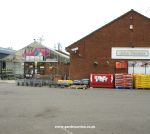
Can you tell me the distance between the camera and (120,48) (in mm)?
40969

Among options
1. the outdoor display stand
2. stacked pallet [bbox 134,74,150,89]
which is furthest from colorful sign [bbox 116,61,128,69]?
stacked pallet [bbox 134,74,150,89]

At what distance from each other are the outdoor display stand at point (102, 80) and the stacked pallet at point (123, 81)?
1.89 feet

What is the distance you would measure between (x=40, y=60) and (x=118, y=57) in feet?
51.8

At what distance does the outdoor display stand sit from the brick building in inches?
118

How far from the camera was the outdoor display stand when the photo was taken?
37.7 m

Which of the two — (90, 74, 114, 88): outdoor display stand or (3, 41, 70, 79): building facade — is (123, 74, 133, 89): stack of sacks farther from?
(3, 41, 70, 79): building facade

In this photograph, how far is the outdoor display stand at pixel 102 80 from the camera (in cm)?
3772

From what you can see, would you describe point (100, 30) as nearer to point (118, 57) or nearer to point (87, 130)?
point (118, 57)

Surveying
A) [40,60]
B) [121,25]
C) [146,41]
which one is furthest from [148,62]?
[40,60]

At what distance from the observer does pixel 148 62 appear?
40.6 meters

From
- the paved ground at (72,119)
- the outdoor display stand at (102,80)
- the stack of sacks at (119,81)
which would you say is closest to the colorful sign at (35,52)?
the outdoor display stand at (102,80)

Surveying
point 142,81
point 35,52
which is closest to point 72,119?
point 142,81

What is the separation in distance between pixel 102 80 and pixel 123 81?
209cm

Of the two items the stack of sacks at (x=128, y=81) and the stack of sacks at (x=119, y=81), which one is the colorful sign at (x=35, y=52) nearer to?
the stack of sacks at (x=119, y=81)
